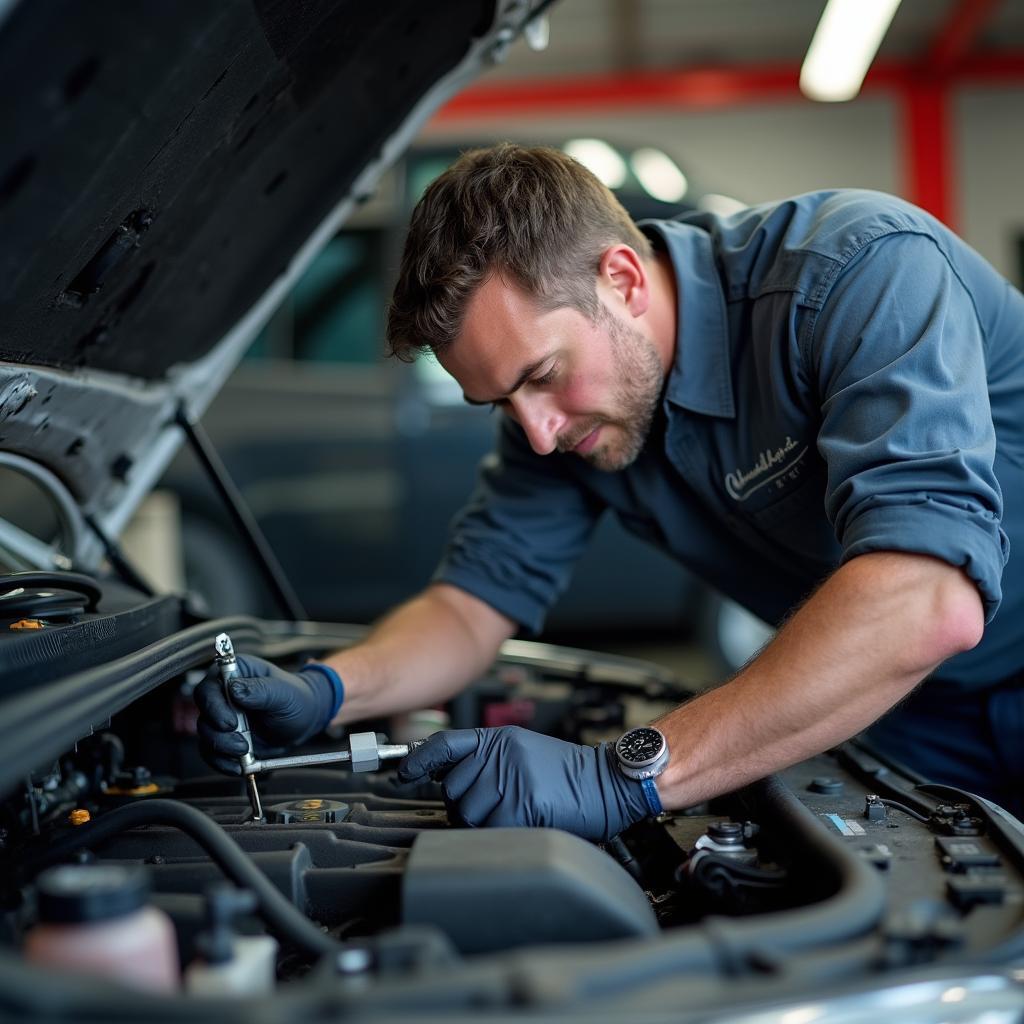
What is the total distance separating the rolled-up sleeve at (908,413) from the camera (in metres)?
1.13

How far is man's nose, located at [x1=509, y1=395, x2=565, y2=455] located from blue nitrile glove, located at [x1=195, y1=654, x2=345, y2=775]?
0.43 m

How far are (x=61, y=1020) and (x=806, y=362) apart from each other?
3.41 feet

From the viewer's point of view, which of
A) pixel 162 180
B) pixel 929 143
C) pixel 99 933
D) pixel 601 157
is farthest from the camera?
pixel 929 143

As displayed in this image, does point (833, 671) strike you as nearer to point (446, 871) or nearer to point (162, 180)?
point (446, 871)

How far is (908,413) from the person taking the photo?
1169 millimetres

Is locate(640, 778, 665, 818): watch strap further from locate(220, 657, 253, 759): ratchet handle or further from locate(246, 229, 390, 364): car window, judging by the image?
locate(246, 229, 390, 364): car window

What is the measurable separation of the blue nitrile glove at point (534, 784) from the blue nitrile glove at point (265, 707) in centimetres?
22

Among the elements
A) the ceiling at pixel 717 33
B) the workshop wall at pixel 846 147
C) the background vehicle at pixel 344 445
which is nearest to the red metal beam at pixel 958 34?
the ceiling at pixel 717 33

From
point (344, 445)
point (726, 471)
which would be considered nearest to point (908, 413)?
point (726, 471)

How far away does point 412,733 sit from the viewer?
1.69m

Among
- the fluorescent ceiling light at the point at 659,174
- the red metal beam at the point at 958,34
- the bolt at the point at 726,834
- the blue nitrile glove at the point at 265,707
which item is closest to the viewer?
the bolt at the point at 726,834

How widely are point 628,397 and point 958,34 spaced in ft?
22.6

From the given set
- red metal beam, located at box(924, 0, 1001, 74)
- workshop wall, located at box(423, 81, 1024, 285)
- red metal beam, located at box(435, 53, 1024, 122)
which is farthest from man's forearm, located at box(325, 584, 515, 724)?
workshop wall, located at box(423, 81, 1024, 285)

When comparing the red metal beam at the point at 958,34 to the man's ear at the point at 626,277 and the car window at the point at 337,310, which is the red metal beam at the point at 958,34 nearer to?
the car window at the point at 337,310
